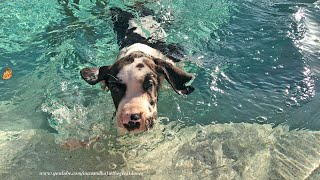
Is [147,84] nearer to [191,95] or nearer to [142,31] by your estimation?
[191,95]

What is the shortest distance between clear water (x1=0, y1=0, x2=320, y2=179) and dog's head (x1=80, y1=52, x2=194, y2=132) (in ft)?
2.14

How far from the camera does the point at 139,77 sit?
16.2 feet

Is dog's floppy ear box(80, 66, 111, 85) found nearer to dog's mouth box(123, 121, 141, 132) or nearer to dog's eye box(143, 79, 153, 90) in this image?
dog's eye box(143, 79, 153, 90)

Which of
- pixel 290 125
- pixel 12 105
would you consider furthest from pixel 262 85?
pixel 12 105

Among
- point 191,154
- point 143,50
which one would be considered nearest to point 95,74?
point 143,50

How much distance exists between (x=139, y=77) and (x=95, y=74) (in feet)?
3.23

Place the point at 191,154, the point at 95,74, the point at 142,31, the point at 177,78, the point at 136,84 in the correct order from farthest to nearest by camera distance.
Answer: the point at 142,31
the point at 95,74
the point at 177,78
the point at 191,154
the point at 136,84

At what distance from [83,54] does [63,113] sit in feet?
6.00

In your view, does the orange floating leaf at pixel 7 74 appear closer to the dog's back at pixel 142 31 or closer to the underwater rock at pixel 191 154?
the underwater rock at pixel 191 154

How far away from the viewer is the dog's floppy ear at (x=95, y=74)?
5336mm

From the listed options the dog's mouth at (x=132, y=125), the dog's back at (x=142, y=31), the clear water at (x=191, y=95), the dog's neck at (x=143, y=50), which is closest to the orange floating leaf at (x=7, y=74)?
the clear water at (x=191, y=95)

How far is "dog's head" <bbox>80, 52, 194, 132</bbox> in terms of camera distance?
4.43m

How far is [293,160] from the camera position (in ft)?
15.9

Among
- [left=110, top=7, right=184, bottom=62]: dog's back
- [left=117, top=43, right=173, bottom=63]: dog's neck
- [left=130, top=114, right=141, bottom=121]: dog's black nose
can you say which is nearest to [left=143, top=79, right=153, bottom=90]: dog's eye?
[left=130, top=114, right=141, bottom=121]: dog's black nose
